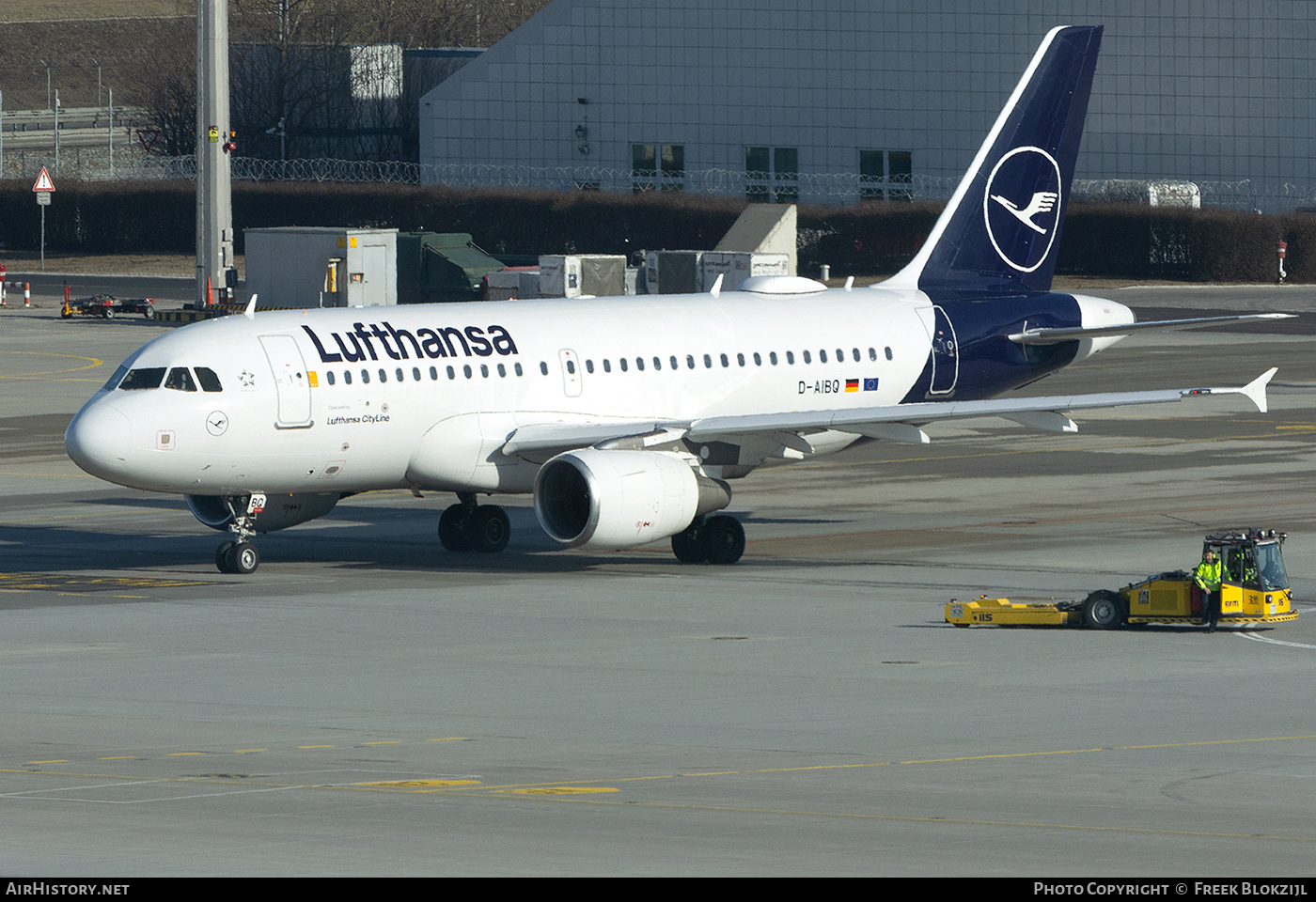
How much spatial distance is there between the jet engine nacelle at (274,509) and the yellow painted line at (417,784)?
18545 millimetres

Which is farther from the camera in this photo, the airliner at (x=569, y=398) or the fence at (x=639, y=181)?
the fence at (x=639, y=181)

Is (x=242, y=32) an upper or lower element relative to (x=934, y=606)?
upper

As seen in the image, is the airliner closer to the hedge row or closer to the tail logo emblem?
the tail logo emblem

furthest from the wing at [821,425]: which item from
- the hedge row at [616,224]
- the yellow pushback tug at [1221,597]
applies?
the hedge row at [616,224]

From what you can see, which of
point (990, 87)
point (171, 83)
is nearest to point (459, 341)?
point (990, 87)

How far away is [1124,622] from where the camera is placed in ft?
104

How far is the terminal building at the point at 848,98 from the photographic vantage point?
383ft

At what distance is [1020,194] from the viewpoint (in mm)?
47500

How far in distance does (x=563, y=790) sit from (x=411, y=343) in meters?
18.9

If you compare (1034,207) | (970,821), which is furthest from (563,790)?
(1034,207)

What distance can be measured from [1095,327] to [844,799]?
1045 inches

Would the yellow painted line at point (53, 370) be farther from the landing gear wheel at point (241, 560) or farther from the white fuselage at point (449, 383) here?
the landing gear wheel at point (241, 560)

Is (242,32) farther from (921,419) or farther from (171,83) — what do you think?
(921,419)

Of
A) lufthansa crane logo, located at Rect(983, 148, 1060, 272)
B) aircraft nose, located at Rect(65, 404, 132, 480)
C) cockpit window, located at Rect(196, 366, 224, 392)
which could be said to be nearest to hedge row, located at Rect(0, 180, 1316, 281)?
lufthansa crane logo, located at Rect(983, 148, 1060, 272)
